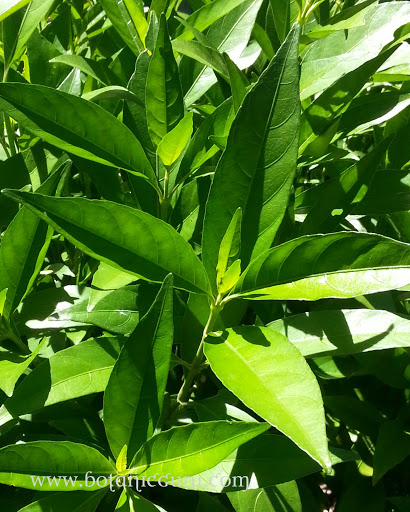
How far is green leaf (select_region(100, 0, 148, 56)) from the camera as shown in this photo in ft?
2.99

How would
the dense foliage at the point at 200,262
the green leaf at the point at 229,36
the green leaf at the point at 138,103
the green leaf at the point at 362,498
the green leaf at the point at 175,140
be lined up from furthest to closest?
the green leaf at the point at 362,498 < the green leaf at the point at 229,36 < the green leaf at the point at 138,103 < the green leaf at the point at 175,140 < the dense foliage at the point at 200,262

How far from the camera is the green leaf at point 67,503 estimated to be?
0.69 metres

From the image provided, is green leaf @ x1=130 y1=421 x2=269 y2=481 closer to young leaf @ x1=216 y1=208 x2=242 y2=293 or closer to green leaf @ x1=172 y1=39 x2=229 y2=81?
young leaf @ x1=216 y1=208 x2=242 y2=293

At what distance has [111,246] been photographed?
2.07ft

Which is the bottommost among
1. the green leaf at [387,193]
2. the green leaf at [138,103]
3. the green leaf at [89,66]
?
the green leaf at [387,193]

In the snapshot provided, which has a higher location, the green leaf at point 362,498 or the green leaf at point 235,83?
the green leaf at point 235,83

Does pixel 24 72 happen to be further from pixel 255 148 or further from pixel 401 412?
pixel 401 412

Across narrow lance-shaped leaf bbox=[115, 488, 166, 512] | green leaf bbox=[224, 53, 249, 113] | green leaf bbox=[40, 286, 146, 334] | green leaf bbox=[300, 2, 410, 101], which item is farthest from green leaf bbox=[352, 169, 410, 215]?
narrow lance-shaped leaf bbox=[115, 488, 166, 512]

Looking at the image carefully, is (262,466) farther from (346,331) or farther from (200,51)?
(200,51)

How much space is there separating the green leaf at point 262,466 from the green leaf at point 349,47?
1.63 feet

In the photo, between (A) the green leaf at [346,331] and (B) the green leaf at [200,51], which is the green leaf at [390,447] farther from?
(B) the green leaf at [200,51]

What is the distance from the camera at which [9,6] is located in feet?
2.56

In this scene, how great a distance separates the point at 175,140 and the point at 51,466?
431 millimetres

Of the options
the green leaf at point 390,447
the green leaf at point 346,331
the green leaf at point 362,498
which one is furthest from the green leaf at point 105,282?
the green leaf at point 362,498
